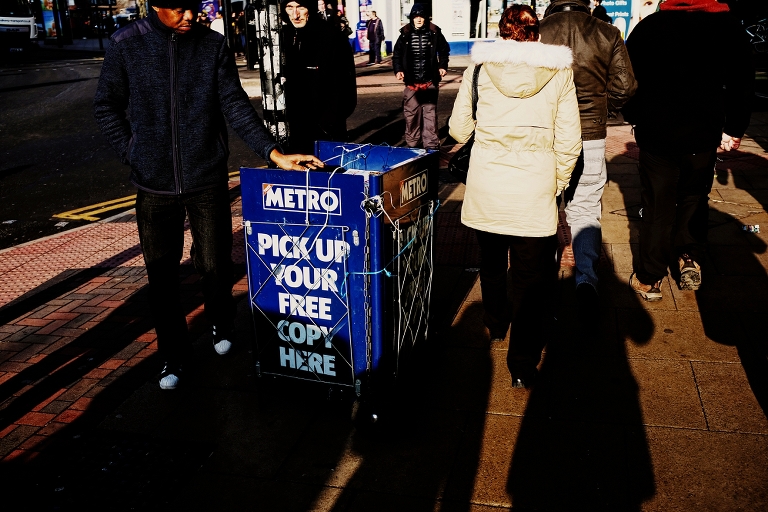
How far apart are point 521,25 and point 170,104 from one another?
70.3 inches

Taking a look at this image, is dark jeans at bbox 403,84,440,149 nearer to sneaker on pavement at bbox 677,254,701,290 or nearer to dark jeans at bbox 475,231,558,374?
sneaker on pavement at bbox 677,254,701,290

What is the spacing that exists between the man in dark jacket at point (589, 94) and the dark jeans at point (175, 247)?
1964 mm

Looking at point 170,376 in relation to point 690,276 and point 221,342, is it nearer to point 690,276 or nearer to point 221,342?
point 221,342

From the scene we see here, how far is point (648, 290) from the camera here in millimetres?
4934

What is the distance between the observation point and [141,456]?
340 centimetres

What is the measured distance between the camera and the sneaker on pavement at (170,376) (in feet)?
12.9

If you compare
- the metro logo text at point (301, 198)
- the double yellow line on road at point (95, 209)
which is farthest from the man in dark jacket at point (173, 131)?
the double yellow line on road at point (95, 209)

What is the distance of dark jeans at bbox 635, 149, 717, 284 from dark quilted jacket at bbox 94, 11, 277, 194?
2533mm

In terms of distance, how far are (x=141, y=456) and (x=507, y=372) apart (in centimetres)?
194

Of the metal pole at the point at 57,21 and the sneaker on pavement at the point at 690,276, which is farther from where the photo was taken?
the metal pole at the point at 57,21

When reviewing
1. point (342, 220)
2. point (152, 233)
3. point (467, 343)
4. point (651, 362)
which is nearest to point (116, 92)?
point (152, 233)

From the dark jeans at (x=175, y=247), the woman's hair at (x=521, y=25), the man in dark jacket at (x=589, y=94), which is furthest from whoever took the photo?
the man in dark jacket at (x=589, y=94)

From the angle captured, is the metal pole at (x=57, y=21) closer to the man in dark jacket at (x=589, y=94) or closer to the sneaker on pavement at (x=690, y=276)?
the man in dark jacket at (x=589, y=94)

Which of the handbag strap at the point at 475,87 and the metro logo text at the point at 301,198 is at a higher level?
the handbag strap at the point at 475,87
